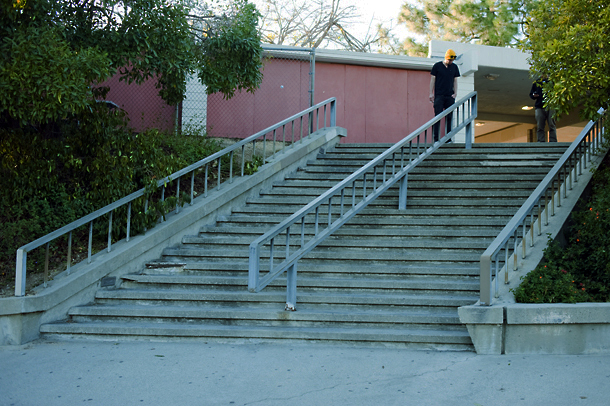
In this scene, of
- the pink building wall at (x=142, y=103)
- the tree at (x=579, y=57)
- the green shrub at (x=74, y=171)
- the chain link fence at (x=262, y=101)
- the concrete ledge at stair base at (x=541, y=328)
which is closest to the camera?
the concrete ledge at stair base at (x=541, y=328)

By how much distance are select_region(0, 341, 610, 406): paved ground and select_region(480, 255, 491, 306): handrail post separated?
0.50 metres

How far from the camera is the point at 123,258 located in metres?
6.21

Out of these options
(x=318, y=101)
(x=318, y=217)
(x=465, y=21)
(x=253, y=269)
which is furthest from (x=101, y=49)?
(x=465, y=21)

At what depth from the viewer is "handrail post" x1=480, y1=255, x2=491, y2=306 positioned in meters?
4.78

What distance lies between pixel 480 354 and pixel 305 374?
1.63 m

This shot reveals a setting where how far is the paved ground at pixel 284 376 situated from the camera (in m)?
3.80

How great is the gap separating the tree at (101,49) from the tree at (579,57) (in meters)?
3.74

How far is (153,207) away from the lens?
21.3 feet

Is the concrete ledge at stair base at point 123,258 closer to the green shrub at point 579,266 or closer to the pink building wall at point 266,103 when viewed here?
the pink building wall at point 266,103

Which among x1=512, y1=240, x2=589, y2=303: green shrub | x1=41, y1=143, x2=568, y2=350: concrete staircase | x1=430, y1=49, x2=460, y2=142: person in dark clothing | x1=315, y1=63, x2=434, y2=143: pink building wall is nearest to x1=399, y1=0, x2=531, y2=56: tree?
x1=315, y1=63, x2=434, y2=143: pink building wall

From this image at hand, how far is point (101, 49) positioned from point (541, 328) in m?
5.39

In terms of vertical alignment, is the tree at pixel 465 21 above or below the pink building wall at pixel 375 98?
above

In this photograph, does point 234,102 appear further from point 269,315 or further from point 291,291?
point 269,315

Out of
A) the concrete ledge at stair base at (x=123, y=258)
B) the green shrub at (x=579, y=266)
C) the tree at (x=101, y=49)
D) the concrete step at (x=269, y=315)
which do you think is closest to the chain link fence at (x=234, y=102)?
the concrete ledge at stair base at (x=123, y=258)
